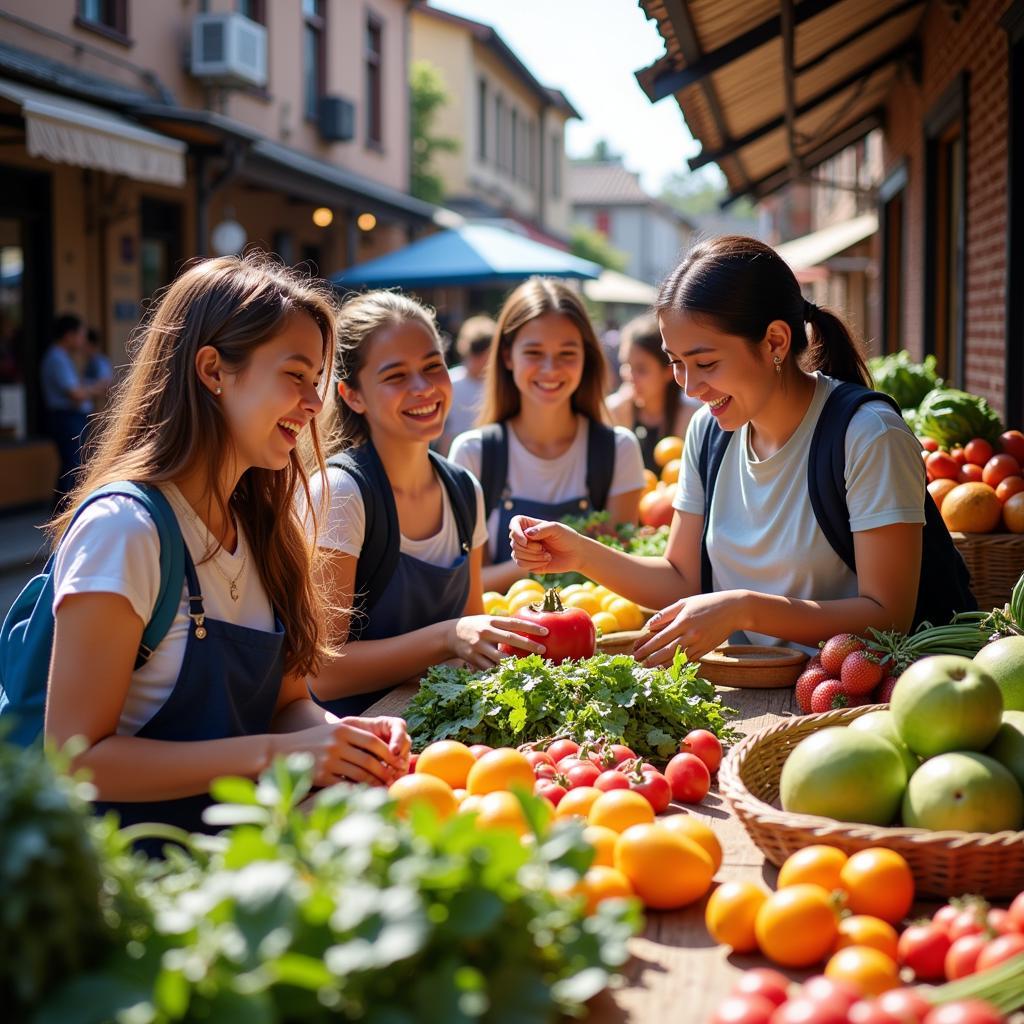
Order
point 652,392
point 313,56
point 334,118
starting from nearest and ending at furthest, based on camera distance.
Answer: point 652,392 < point 334,118 < point 313,56

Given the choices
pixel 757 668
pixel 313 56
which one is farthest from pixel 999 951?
pixel 313 56

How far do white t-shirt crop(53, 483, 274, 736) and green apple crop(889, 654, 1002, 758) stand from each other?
1.27 m

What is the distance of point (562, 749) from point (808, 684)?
71 centimetres

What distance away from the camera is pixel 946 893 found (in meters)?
1.74

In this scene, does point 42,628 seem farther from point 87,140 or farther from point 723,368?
point 87,140

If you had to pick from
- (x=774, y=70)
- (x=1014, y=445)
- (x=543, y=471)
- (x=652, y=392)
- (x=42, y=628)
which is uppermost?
(x=774, y=70)

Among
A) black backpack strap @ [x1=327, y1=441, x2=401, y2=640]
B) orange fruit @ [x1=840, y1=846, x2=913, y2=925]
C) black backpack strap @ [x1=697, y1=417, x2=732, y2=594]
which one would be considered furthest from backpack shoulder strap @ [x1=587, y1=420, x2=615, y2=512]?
orange fruit @ [x1=840, y1=846, x2=913, y2=925]

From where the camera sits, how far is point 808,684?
2.74 m

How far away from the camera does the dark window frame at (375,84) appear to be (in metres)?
22.0

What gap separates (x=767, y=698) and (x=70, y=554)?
159cm

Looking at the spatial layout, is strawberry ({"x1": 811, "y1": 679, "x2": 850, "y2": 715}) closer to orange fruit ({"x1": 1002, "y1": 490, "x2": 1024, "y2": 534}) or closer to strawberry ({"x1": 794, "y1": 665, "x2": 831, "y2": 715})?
strawberry ({"x1": 794, "y1": 665, "x2": 831, "y2": 715})

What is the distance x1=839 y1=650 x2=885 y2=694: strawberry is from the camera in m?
2.60

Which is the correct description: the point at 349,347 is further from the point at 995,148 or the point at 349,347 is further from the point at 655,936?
the point at 995,148

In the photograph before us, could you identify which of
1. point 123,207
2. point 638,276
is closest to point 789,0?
point 123,207
